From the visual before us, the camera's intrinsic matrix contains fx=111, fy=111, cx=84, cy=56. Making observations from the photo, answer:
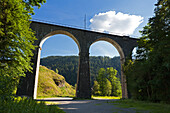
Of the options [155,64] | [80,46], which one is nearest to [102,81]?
[80,46]

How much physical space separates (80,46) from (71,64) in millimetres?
90738

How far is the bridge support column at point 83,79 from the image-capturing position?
1617 centimetres

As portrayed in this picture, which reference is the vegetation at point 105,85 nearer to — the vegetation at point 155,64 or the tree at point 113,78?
the tree at point 113,78

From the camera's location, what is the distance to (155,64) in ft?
33.0

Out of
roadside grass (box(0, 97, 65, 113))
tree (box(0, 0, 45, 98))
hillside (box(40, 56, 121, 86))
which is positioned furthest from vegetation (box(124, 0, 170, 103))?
hillside (box(40, 56, 121, 86))

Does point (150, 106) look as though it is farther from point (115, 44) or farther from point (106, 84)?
point (106, 84)

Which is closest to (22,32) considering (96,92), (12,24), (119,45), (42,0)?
(12,24)

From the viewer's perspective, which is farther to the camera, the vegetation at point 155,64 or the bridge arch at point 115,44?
the bridge arch at point 115,44

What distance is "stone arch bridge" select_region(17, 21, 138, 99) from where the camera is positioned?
15.2m

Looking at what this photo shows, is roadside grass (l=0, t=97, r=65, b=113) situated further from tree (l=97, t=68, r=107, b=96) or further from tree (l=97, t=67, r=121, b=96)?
tree (l=97, t=67, r=121, b=96)

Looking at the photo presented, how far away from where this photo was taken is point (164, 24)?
9133 millimetres

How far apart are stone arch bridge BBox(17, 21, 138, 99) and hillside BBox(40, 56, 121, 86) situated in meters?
66.1

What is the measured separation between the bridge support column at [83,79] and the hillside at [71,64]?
68893mm

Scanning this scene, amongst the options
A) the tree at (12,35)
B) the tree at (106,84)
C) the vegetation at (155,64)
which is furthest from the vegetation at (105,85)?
the tree at (12,35)
